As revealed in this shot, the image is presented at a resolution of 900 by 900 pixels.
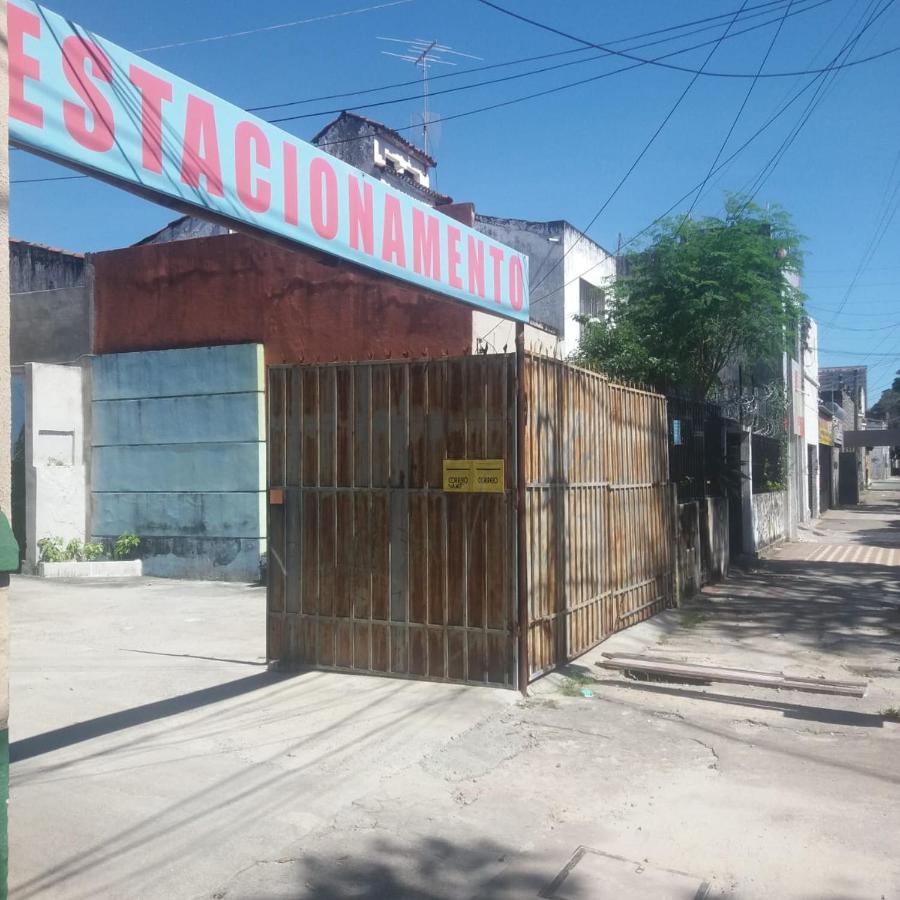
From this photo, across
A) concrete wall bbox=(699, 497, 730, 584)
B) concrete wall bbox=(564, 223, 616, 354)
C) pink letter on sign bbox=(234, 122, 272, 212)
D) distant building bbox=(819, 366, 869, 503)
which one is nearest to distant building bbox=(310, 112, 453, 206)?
concrete wall bbox=(564, 223, 616, 354)

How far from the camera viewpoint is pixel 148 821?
5090 millimetres

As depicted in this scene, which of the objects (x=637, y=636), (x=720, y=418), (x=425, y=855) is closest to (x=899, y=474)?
(x=720, y=418)

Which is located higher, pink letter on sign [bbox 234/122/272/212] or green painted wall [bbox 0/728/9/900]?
pink letter on sign [bbox 234/122/272/212]

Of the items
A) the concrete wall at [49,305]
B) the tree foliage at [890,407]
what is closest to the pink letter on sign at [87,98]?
the concrete wall at [49,305]

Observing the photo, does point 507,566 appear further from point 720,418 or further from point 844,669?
point 720,418

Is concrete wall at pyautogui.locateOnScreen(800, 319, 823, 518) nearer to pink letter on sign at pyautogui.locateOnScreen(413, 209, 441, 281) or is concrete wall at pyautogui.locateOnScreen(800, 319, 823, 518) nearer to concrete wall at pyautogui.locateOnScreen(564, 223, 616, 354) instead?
concrete wall at pyautogui.locateOnScreen(564, 223, 616, 354)

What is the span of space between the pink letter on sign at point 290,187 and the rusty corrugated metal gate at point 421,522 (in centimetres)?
202

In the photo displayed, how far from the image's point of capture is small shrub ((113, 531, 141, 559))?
56.1 ft

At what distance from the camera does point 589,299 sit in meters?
22.5

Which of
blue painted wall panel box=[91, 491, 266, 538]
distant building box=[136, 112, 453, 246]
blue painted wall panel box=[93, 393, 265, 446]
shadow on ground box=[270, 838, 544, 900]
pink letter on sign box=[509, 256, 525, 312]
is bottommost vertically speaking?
shadow on ground box=[270, 838, 544, 900]

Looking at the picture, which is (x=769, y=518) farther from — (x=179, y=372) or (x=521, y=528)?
(x=521, y=528)

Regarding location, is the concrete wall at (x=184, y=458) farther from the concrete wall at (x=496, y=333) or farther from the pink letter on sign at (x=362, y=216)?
the pink letter on sign at (x=362, y=216)

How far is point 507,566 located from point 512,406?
52.4 inches

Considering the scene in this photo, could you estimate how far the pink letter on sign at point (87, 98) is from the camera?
4.80 metres
